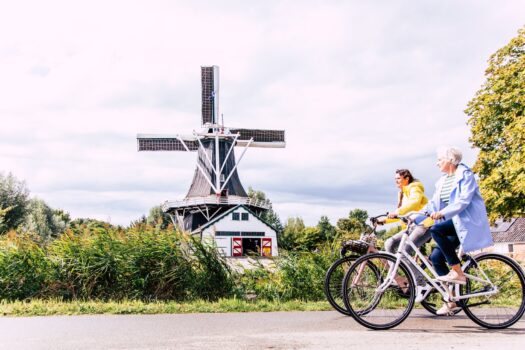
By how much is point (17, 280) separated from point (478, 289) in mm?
6625

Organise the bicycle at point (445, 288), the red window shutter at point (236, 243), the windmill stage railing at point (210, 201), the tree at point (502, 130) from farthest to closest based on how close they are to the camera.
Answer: the red window shutter at point (236, 243)
the windmill stage railing at point (210, 201)
the tree at point (502, 130)
the bicycle at point (445, 288)

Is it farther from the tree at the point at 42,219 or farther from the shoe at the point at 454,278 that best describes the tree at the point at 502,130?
the tree at the point at 42,219

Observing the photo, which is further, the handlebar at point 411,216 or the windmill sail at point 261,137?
the windmill sail at point 261,137

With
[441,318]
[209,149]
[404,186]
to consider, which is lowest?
[441,318]

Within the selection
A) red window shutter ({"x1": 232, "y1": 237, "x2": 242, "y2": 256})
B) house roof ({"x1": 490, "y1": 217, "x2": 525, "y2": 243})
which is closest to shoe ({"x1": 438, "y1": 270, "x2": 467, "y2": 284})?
red window shutter ({"x1": 232, "y1": 237, "x2": 242, "y2": 256})

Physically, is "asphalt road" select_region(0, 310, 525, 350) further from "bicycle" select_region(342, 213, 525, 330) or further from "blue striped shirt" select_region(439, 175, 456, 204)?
"blue striped shirt" select_region(439, 175, 456, 204)

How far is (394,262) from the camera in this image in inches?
240

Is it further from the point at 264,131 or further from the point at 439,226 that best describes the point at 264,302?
the point at 264,131

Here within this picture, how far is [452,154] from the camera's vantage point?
Result: 20.7 ft

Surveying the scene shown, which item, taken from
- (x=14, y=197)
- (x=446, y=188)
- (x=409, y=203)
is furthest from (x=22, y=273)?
(x=14, y=197)

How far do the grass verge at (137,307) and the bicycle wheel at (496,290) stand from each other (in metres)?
2.18

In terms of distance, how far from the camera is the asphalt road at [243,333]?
504 cm

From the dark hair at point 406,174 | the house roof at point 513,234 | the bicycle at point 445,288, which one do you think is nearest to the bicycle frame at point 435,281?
the bicycle at point 445,288

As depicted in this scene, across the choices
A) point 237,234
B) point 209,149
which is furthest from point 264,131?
point 237,234
